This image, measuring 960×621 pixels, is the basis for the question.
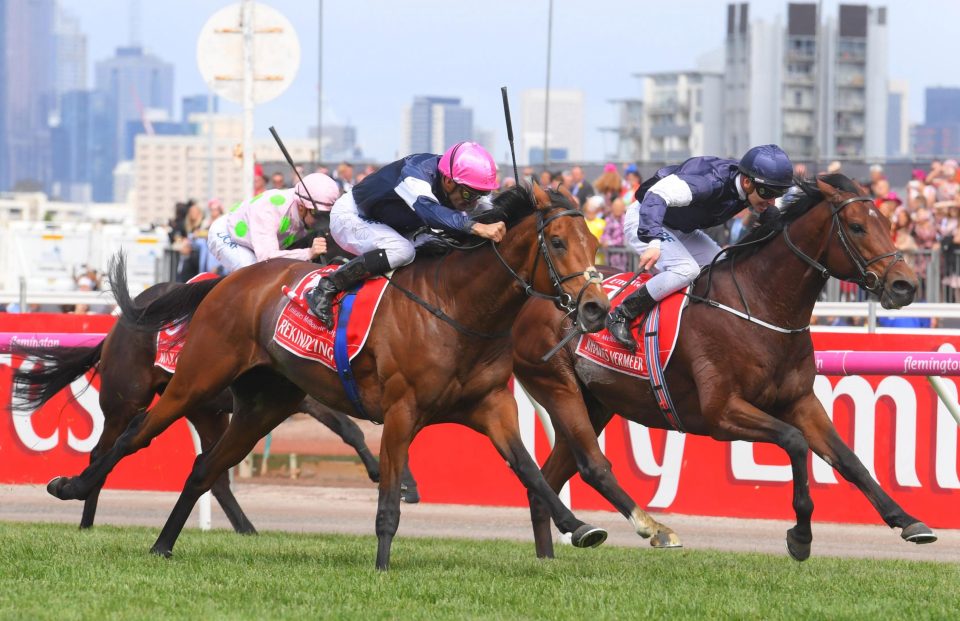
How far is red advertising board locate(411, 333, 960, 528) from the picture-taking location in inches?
380

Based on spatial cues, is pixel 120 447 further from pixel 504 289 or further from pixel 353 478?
pixel 353 478

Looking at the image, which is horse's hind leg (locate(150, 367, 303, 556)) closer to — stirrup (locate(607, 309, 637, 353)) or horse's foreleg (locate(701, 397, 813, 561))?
stirrup (locate(607, 309, 637, 353))

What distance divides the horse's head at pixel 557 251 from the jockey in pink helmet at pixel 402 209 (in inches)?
5.5

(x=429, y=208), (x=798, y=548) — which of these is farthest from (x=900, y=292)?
(x=429, y=208)

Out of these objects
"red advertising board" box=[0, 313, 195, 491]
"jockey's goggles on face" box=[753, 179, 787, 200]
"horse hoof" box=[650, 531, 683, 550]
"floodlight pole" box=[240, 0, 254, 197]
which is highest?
"floodlight pole" box=[240, 0, 254, 197]

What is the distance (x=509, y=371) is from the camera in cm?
706

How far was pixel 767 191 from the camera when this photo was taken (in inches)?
298

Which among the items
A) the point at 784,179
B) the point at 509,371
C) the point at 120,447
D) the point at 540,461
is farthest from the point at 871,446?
the point at 120,447

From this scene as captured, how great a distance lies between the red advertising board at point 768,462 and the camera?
9.66 metres

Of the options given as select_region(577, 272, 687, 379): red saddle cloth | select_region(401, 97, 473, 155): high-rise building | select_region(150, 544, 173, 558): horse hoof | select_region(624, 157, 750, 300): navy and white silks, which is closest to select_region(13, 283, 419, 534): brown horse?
select_region(150, 544, 173, 558): horse hoof

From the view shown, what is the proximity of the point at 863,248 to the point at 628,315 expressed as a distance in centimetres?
127

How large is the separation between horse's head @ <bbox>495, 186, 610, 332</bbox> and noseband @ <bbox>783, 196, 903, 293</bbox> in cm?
127

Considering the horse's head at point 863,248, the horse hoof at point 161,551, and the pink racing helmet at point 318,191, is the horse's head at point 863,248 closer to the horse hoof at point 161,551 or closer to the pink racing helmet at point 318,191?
the pink racing helmet at point 318,191

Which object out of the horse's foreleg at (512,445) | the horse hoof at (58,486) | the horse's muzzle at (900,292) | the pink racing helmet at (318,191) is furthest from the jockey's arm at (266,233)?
the horse's muzzle at (900,292)
